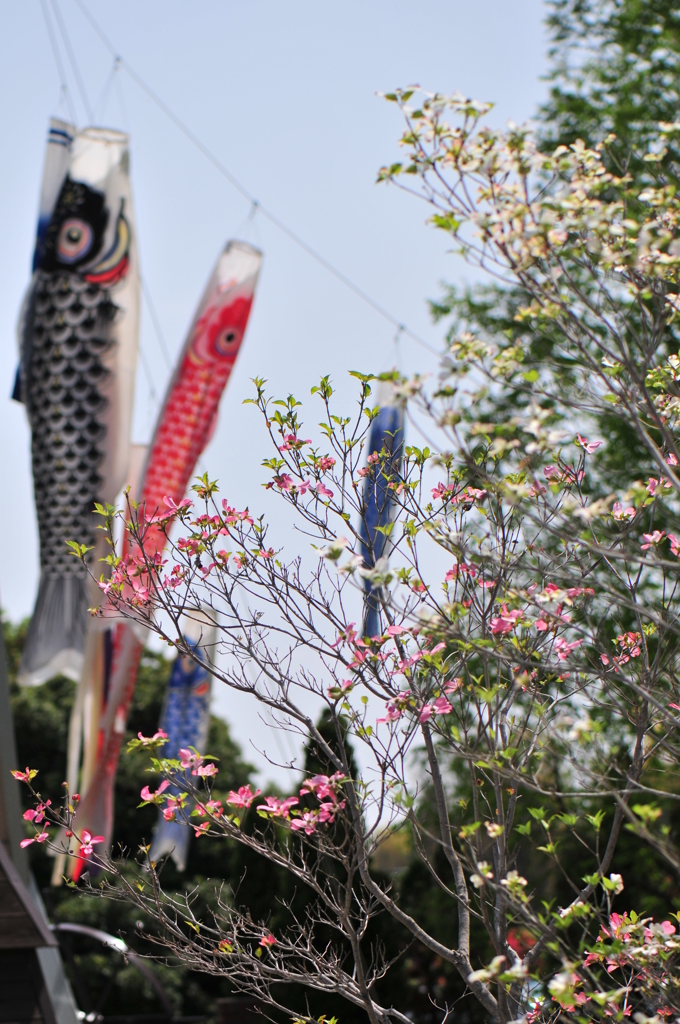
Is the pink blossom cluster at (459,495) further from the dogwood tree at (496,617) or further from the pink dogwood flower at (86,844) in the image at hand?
the pink dogwood flower at (86,844)

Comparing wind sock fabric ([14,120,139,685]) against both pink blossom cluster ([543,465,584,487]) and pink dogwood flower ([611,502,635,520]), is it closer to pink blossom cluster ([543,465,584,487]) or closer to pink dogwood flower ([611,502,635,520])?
pink blossom cluster ([543,465,584,487])

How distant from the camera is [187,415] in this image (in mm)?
8180

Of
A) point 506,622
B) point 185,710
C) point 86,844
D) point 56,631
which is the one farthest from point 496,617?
point 185,710

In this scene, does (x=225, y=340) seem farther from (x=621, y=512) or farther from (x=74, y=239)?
(x=621, y=512)

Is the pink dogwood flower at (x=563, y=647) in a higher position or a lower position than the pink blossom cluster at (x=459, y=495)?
lower

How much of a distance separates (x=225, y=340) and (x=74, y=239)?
1515mm

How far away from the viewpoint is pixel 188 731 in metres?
9.54

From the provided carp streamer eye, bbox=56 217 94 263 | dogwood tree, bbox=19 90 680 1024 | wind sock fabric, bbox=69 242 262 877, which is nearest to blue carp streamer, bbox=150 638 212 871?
wind sock fabric, bbox=69 242 262 877

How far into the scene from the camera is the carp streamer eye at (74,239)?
7922mm

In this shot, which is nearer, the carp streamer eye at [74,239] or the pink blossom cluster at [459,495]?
the pink blossom cluster at [459,495]

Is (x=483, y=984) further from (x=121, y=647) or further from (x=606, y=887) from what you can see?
(x=121, y=647)

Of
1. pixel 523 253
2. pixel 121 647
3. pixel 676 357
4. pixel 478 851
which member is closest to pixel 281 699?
pixel 478 851

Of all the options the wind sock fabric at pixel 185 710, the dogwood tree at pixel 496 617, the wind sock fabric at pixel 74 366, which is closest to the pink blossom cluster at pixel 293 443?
the dogwood tree at pixel 496 617

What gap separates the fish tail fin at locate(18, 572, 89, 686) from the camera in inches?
303
